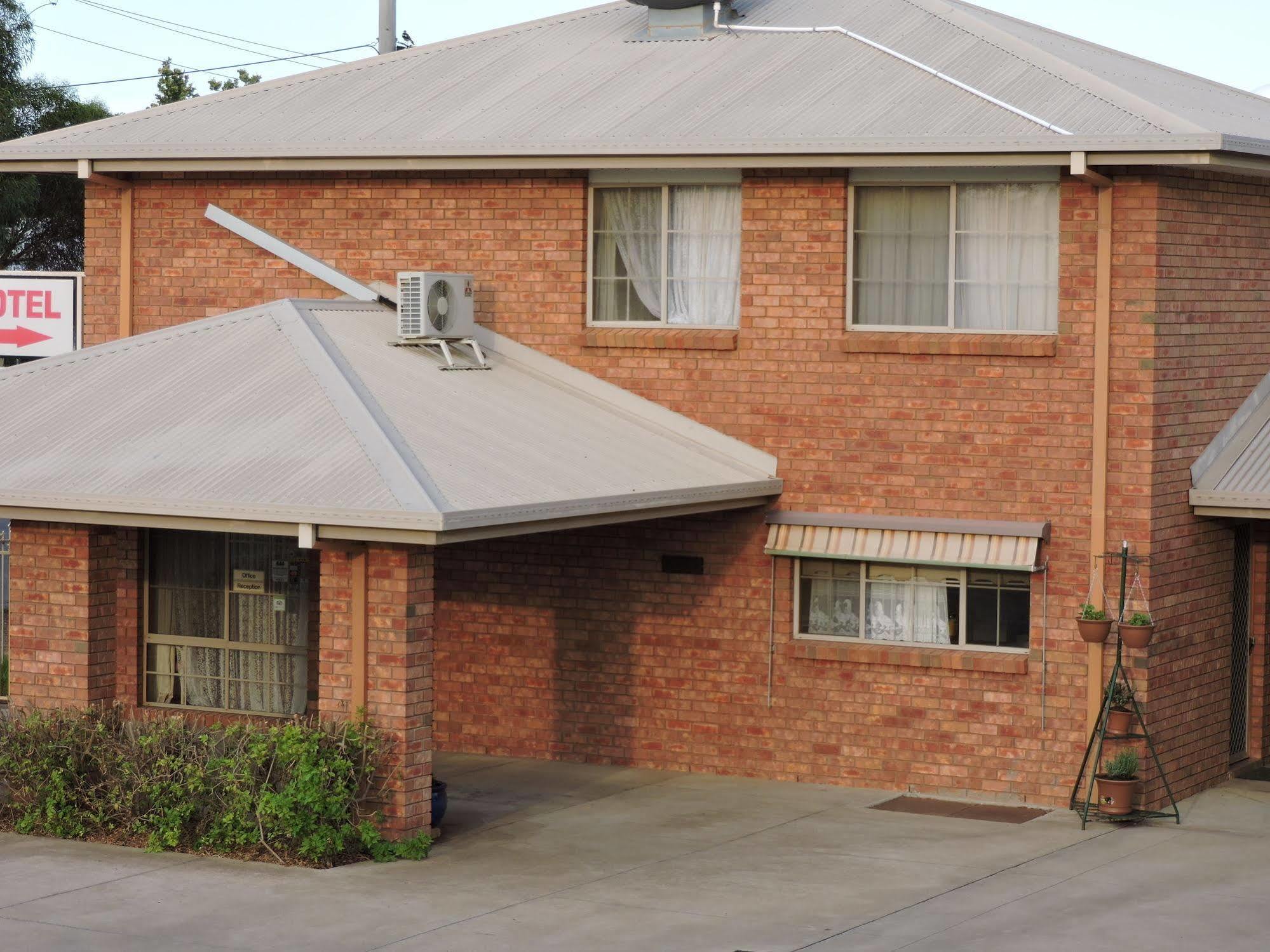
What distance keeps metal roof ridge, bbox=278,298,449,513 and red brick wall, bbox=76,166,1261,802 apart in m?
2.02

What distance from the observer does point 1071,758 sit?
14.2m

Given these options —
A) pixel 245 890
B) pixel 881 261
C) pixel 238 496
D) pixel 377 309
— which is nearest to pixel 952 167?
pixel 881 261

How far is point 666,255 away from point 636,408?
1226 mm

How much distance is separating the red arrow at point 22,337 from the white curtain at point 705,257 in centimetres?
665

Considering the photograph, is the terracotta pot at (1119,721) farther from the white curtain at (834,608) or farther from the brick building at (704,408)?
the white curtain at (834,608)

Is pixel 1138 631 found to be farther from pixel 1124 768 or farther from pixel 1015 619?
pixel 1015 619

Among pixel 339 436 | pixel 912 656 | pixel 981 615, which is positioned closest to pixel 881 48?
pixel 981 615

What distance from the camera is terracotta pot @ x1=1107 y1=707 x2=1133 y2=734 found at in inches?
535

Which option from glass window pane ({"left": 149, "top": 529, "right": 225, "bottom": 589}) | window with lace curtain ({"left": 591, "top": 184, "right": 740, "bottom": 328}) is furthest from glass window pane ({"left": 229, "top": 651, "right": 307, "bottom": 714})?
Result: window with lace curtain ({"left": 591, "top": 184, "right": 740, "bottom": 328})

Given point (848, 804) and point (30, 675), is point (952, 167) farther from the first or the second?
point (30, 675)

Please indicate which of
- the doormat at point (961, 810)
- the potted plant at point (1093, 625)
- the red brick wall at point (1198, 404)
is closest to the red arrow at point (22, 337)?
the doormat at point (961, 810)

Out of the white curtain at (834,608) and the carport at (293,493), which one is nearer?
the carport at (293,493)

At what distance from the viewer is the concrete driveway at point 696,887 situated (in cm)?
1052

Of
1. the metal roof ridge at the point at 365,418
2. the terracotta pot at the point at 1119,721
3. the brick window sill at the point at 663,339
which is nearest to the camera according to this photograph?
the metal roof ridge at the point at 365,418
